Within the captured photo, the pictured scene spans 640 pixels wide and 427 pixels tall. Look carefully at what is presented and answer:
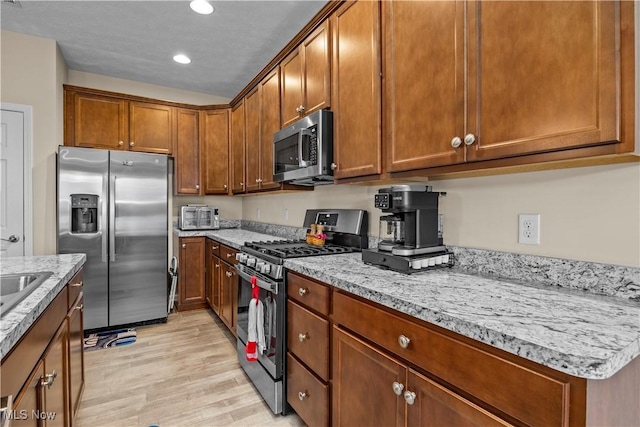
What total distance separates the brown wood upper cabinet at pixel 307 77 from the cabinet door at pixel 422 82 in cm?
53

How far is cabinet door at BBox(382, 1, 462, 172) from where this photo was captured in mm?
1283

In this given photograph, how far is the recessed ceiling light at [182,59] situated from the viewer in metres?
3.16

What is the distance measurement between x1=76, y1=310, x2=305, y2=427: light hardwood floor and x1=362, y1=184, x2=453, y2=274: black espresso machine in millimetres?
1136

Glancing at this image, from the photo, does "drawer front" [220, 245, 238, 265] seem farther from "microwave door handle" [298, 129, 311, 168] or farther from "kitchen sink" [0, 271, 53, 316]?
"kitchen sink" [0, 271, 53, 316]

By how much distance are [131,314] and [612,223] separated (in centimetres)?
363

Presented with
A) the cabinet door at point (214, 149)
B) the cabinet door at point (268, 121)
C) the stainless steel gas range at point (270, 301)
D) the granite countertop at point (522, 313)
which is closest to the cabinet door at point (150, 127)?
the cabinet door at point (214, 149)

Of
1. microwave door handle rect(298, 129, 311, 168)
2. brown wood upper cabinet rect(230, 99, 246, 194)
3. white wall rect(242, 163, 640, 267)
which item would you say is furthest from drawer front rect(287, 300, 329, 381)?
brown wood upper cabinet rect(230, 99, 246, 194)

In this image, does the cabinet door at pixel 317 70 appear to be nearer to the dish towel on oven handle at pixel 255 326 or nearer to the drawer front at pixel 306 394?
the dish towel on oven handle at pixel 255 326

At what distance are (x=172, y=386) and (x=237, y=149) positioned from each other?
2389 mm

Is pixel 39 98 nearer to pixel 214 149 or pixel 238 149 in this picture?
pixel 214 149

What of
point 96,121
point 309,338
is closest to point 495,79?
point 309,338

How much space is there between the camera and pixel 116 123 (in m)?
3.53

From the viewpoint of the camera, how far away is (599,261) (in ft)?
3.73

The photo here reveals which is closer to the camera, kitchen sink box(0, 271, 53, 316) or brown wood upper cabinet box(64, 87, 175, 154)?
kitchen sink box(0, 271, 53, 316)
